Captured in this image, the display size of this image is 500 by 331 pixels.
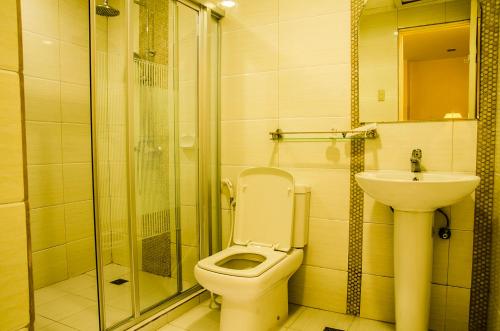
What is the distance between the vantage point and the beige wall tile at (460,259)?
5.77 feet

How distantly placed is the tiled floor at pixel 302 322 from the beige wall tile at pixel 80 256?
92cm

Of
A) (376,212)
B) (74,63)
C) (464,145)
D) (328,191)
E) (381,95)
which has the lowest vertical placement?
(376,212)

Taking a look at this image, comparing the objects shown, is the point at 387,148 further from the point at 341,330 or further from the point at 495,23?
the point at 341,330

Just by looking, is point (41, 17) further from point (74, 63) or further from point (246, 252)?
point (246, 252)

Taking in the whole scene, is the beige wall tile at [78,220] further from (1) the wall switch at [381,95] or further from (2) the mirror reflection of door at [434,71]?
(2) the mirror reflection of door at [434,71]

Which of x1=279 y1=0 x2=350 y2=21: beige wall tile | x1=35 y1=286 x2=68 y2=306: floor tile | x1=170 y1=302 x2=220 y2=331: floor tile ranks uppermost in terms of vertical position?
x1=279 y1=0 x2=350 y2=21: beige wall tile

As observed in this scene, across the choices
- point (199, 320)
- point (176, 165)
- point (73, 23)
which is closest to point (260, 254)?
point (199, 320)

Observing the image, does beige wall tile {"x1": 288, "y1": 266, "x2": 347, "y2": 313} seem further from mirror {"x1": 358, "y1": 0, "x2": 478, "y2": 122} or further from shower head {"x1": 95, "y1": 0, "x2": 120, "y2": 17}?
shower head {"x1": 95, "y1": 0, "x2": 120, "y2": 17}

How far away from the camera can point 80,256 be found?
246 cm

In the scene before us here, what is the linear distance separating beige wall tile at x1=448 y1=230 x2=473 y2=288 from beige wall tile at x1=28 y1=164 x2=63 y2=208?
248 centimetres

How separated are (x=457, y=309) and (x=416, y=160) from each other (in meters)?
0.82

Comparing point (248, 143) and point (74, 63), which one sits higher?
point (74, 63)

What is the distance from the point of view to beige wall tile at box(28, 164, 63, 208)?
220cm

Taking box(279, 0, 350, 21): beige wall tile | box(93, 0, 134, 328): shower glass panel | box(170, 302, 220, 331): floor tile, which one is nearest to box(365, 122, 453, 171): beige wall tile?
box(279, 0, 350, 21): beige wall tile
